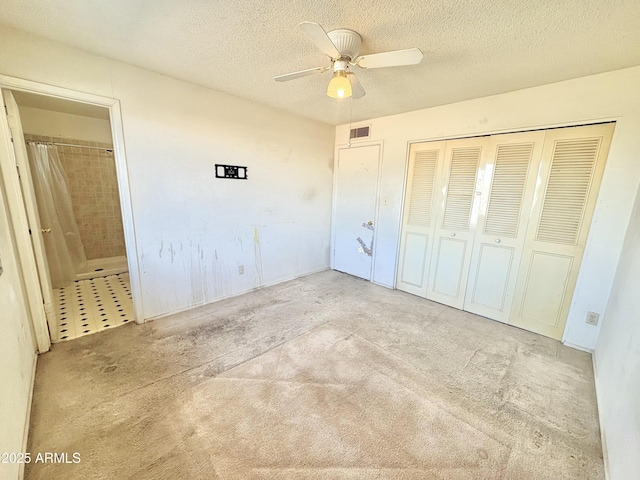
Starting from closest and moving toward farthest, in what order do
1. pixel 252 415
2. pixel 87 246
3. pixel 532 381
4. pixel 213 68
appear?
pixel 252 415 < pixel 532 381 < pixel 213 68 < pixel 87 246

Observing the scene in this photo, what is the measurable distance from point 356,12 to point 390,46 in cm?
44

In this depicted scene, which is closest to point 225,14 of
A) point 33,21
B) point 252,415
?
point 33,21

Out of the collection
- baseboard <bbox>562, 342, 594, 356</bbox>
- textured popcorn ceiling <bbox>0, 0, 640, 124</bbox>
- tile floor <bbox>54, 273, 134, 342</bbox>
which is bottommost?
tile floor <bbox>54, 273, 134, 342</bbox>

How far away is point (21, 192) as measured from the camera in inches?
76.0

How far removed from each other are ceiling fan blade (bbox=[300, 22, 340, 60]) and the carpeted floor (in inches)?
84.5

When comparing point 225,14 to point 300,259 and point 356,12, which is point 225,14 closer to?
point 356,12

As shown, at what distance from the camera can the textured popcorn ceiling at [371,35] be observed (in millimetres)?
1423

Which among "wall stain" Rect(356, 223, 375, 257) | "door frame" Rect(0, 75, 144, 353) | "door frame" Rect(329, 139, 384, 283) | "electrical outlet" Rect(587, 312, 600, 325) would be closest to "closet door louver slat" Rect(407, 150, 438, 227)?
"door frame" Rect(329, 139, 384, 283)

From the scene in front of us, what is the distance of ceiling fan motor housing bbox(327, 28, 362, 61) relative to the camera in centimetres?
162

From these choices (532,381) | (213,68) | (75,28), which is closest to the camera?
(75,28)

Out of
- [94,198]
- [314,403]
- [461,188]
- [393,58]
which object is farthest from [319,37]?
[94,198]

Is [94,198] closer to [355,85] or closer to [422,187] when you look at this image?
[355,85]

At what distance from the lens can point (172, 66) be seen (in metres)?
2.21

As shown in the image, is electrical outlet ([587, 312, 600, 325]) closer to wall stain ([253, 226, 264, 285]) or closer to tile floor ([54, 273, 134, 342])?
wall stain ([253, 226, 264, 285])
